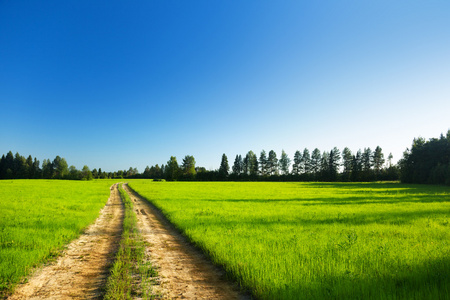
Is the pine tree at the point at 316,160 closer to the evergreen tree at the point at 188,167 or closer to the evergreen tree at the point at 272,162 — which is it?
the evergreen tree at the point at 272,162

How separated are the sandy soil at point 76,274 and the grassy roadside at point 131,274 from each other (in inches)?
10.0

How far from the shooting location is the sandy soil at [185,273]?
16.9ft

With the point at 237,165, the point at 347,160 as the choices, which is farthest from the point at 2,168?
the point at 347,160

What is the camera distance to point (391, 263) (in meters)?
6.50

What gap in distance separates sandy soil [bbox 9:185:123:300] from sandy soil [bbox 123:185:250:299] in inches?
58.5

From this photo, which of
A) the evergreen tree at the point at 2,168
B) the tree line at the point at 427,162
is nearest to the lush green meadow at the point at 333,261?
the tree line at the point at 427,162

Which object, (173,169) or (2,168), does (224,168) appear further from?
(2,168)

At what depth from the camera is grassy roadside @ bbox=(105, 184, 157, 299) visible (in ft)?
16.3

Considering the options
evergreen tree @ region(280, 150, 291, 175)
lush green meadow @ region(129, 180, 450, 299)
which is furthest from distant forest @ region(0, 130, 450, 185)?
lush green meadow @ region(129, 180, 450, 299)

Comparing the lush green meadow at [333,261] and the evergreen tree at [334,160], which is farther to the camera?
the evergreen tree at [334,160]

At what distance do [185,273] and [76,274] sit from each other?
3.09 m

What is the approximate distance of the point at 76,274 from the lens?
613 cm

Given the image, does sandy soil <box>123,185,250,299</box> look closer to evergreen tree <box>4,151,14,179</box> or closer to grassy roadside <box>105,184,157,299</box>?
grassy roadside <box>105,184,157,299</box>

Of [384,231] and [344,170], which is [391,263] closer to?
[384,231]
